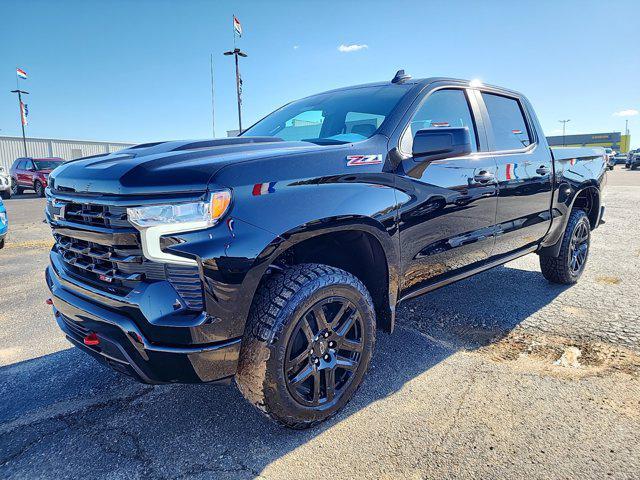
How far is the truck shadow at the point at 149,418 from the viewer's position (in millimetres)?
1967

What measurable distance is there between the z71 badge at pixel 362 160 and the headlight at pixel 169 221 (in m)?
0.78

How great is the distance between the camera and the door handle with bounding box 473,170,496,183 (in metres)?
2.98

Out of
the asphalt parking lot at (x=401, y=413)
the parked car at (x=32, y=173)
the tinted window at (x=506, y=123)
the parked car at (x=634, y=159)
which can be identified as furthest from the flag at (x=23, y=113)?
the parked car at (x=634, y=159)

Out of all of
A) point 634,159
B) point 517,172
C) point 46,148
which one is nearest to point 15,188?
point 46,148

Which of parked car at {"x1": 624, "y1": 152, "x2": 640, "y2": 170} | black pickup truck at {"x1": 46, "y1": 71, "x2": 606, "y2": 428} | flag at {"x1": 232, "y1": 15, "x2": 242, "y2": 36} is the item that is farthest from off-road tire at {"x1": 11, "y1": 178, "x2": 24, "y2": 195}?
parked car at {"x1": 624, "y1": 152, "x2": 640, "y2": 170}

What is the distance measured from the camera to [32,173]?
1853 centimetres

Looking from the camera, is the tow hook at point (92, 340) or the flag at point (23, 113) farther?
the flag at point (23, 113)

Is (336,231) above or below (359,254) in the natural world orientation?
above

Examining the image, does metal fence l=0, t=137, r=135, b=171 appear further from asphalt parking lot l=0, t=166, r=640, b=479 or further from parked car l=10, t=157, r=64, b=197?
asphalt parking lot l=0, t=166, r=640, b=479

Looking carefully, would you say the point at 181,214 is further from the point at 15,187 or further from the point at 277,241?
the point at 15,187

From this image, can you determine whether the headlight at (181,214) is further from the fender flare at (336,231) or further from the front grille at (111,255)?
the fender flare at (336,231)

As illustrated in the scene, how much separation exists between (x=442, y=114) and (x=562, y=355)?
1.83m

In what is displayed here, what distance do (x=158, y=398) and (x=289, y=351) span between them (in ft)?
3.30

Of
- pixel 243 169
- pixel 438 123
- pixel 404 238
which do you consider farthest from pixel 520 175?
pixel 243 169
